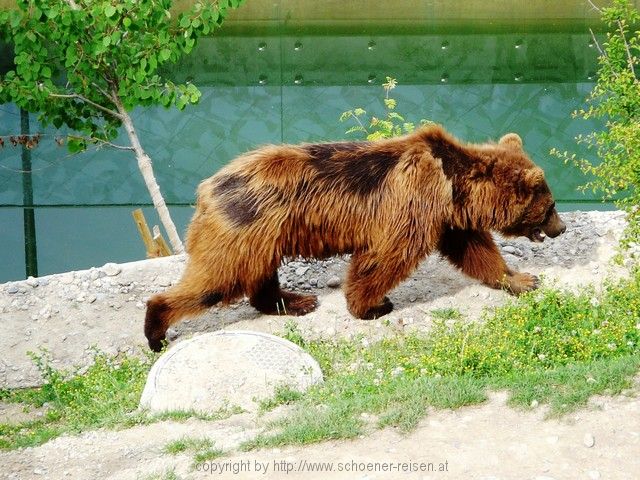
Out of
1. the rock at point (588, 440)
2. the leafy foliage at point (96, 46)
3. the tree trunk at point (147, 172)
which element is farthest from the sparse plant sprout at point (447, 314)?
the leafy foliage at point (96, 46)

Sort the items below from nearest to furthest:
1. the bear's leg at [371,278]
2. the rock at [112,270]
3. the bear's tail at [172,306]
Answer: the bear's tail at [172,306]
the bear's leg at [371,278]
the rock at [112,270]

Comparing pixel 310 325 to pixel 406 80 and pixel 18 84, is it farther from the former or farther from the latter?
pixel 406 80

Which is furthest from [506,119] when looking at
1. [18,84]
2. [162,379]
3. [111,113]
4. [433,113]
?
[162,379]

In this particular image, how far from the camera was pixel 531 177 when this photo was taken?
794 centimetres

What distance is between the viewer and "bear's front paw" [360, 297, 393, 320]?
8.05 metres

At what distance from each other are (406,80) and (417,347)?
989 centimetres

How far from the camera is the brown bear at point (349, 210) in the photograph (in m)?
7.54

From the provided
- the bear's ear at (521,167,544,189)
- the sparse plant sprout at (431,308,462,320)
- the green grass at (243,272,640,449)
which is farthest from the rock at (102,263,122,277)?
the bear's ear at (521,167,544,189)

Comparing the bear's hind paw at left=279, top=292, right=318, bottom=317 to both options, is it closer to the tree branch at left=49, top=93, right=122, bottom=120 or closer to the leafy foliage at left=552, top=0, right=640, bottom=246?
the leafy foliage at left=552, top=0, right=640, bottom=246

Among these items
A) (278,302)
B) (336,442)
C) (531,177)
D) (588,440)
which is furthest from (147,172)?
(588,440)

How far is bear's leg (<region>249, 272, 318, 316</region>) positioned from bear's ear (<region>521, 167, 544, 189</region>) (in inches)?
77.6

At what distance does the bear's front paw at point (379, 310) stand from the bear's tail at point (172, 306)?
119 centimetres

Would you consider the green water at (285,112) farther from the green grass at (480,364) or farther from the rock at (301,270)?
the green grass at (480,364)

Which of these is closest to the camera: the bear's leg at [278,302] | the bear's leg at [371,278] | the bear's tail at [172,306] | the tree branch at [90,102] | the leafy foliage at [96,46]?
the bear's tail at [172,306]
